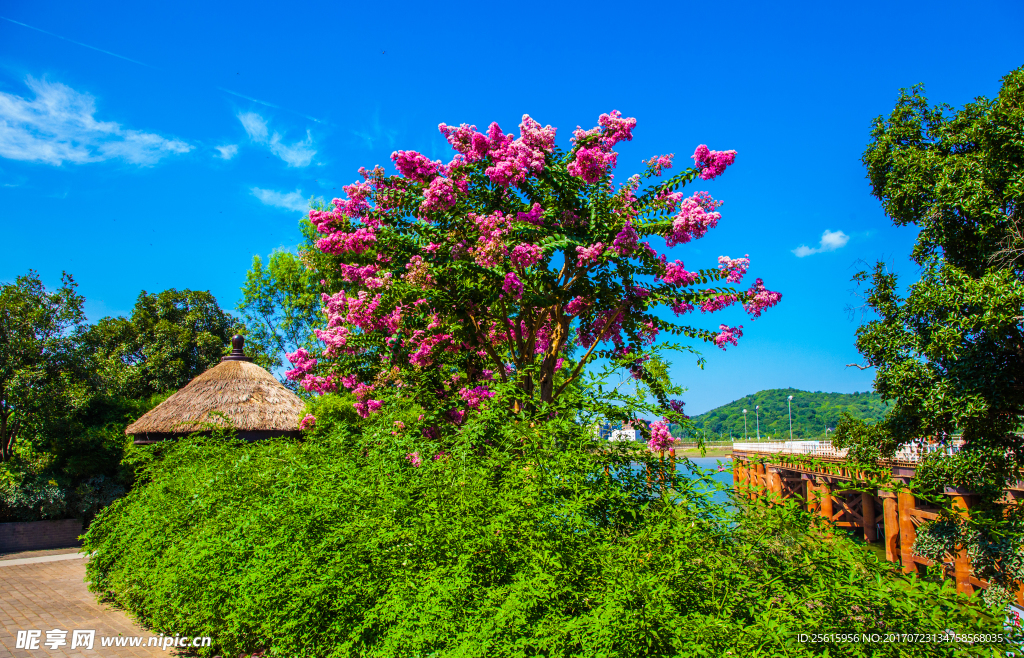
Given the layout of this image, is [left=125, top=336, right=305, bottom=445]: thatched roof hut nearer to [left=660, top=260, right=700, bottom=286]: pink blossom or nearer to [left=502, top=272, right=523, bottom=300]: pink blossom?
[left=502, top=272, right=523, bottom=300]: pink blossom

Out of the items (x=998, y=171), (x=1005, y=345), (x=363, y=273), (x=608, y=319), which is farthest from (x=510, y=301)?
(x=998, y=171)

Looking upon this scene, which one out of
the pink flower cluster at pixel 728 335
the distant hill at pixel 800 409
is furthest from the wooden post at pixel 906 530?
the distant hill at pixel 800 409

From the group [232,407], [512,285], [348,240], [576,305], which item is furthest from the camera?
[232,407]

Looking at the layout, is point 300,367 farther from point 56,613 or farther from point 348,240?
point 56,613

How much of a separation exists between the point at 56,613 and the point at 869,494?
16504 mm

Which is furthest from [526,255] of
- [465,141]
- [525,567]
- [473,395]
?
[525,567]

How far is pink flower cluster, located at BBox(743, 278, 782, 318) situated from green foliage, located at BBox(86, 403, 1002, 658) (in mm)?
3472

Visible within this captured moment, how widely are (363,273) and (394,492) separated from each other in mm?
4752

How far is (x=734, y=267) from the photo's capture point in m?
6.82

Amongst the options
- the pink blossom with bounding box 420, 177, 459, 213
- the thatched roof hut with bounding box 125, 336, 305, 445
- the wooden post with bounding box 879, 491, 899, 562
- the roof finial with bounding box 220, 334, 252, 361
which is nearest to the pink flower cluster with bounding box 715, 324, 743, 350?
the pink blossom with bounding box 420, 177, 459, 213

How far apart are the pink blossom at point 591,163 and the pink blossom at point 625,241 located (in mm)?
938

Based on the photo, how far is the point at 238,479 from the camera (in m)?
5.91

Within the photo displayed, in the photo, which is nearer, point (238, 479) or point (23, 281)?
point (238, 479)

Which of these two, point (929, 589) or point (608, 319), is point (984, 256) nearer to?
point (608, 319)
